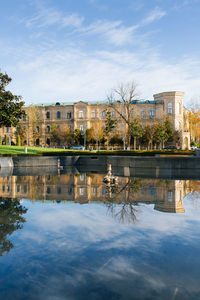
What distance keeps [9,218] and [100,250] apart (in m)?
2.94

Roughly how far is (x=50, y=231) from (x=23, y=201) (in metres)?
3.36

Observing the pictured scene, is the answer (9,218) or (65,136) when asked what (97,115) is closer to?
(65,136)

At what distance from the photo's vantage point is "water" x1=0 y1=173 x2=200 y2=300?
3.34m

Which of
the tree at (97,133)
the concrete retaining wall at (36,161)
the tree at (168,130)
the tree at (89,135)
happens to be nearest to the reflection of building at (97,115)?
the tree at (168,130)

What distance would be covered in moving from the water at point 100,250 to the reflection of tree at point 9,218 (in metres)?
0.02

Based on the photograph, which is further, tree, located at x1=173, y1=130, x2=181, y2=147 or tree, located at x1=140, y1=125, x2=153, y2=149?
tree, located at x1=173, y1=130, x2=181, y2=147

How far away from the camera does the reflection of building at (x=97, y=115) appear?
63469mm

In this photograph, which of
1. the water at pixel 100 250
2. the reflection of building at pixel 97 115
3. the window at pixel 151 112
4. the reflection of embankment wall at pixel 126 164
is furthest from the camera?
the window at pixel 151 112

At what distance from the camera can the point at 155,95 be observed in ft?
221

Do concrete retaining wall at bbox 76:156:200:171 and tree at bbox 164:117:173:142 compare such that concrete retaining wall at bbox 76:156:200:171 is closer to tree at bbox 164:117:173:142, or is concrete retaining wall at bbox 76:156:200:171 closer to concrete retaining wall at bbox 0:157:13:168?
concrete retaining wall at bbox 0:157:13:168

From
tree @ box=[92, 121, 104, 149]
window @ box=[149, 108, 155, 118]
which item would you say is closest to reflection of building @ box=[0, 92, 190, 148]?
window @ box=[149, 108, 155, 118]

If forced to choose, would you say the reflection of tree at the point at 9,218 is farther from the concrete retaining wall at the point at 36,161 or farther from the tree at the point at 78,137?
the tree at the point at 78,137

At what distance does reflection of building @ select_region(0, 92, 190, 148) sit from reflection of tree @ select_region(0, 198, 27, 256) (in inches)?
2095

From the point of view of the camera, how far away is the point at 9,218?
21.2ft
